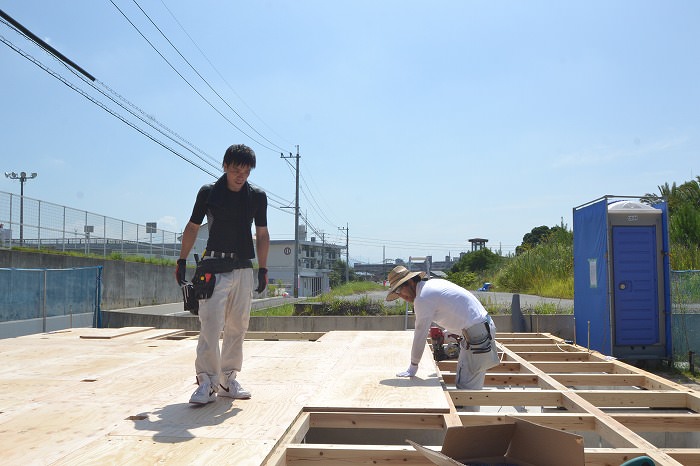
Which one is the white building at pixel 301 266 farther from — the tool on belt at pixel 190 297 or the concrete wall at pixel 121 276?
the tool on belt at pixel 190 297

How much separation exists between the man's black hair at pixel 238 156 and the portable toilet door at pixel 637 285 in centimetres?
574

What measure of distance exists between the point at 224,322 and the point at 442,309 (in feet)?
5.30

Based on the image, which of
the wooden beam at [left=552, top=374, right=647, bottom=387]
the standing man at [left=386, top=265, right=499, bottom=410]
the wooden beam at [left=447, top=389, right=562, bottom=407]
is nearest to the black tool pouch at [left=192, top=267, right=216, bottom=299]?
the standing man at [left=386, top=265, right=499, bottom=410]

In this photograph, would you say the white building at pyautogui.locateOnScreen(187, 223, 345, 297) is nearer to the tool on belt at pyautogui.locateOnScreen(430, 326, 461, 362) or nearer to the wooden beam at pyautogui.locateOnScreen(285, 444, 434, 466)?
the tool on belt at pyautogui.locateOnScreen(430, 326, 461, 362)

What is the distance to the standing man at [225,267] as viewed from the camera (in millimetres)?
3135

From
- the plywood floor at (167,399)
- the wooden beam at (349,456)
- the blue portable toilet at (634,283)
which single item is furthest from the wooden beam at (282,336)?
the wooden beam at (349,456)

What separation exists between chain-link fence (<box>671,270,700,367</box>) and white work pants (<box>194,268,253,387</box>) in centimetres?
662

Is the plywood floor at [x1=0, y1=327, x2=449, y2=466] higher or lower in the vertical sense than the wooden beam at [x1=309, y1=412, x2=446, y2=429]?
higher

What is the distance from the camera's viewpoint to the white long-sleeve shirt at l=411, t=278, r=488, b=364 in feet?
12.5

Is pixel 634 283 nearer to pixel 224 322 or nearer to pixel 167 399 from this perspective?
pixel 224 322

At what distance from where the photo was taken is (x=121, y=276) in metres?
15.9

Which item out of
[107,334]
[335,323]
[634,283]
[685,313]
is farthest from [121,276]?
[685,313]

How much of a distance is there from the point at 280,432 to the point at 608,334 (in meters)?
5.88

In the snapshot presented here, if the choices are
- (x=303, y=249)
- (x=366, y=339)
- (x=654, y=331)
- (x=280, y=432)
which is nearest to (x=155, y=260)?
(x=366, y=339)
